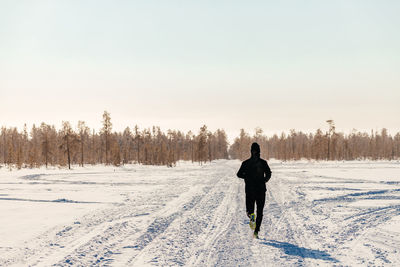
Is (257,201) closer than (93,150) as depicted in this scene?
Yes

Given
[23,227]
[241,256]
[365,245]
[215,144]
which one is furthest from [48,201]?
[215,144]

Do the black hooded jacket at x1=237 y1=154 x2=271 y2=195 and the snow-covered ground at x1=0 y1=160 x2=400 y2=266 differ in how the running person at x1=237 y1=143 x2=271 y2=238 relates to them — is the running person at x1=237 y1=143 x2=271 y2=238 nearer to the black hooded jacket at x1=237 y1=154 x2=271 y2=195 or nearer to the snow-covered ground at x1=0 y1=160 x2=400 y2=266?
the black hooded jacket at x1=237 y1=154 x2=271 y2=195

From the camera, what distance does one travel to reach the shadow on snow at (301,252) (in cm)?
660

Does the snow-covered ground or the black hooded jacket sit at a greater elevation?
the black hooded jacket

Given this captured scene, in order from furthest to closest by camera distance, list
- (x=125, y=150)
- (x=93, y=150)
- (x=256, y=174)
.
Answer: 1. (x=93, y=150)
2. (x=125, y=150)
3. (x=256, y=174)

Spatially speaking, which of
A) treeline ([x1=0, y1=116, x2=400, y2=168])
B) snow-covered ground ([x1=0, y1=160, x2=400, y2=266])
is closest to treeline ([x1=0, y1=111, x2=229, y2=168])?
treeline ([x1=0, y1=116, x2=400, y2=168])

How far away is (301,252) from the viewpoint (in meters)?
6.91

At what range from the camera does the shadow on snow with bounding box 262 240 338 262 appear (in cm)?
660

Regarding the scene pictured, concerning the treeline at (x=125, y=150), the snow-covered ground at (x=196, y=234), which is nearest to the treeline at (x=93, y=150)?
the treeline at (x=125, y=150)

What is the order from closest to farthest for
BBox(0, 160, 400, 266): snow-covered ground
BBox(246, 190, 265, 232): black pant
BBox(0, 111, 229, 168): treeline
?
1. BBox(0, 160, 400, 266): snow-covered ground
2. BBox(246, 190, 265, 232): black pant
3. BBox(0, 111, 229, 168): treeline

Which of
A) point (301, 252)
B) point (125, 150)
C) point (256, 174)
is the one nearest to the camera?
point (301, 252)

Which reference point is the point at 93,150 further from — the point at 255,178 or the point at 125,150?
the point at 255,178

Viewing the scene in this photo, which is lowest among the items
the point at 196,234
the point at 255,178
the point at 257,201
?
the point at 196,234

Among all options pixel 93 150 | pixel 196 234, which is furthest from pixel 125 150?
pixel 196 234
